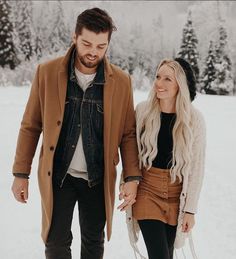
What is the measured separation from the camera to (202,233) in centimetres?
493

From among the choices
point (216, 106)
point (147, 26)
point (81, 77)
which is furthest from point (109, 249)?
point (147, 26)

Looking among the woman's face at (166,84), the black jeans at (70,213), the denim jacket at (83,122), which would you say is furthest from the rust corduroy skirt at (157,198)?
the woman's face at (166,84)

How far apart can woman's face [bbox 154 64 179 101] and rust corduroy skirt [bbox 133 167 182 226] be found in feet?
1.87

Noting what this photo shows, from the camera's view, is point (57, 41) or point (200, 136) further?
point (57, 41)

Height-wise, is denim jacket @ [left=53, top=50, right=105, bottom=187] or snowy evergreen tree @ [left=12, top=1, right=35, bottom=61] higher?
snowy evergreen tree @ [left=12, top=1, right=35, bottom=61]

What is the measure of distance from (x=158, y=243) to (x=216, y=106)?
1158 cm

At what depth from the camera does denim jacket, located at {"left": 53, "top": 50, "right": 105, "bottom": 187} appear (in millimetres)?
2881

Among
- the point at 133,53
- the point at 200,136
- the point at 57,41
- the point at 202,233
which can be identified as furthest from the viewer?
the point at 133,53

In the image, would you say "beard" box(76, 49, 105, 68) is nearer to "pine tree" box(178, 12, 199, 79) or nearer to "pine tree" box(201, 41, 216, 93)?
"pine tree" box(178, 12, 199, 79)

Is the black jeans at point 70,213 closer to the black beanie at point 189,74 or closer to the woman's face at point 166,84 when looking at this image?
the woman's face at point 166,84

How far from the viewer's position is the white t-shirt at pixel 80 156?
9.53 ft

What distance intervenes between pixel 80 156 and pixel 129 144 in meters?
0.40

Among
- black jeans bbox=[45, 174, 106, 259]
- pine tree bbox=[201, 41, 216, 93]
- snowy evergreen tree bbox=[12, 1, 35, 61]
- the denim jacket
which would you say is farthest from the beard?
snowy evergreen tree bbox=[12, 1, 35, 61]

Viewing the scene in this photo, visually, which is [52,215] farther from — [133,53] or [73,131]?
[133,53]
